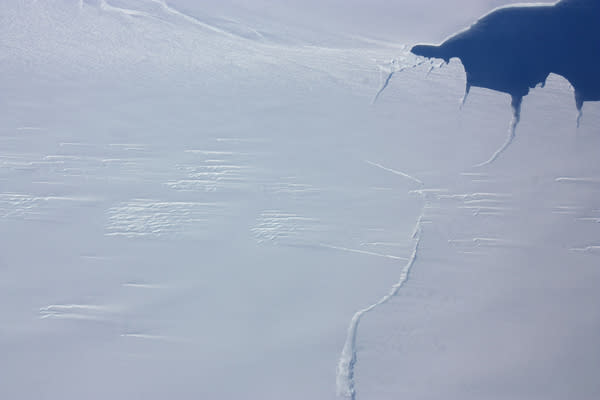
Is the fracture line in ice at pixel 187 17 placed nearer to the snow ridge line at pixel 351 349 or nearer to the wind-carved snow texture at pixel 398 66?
the wind-carved snow texture at pixel 398 66

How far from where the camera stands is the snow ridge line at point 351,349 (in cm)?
128

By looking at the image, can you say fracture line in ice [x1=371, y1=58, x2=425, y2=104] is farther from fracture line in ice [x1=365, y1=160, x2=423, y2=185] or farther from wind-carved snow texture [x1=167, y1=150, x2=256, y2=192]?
wind-carved snow texture [x1=167, y1=150, x2=256, y2=192]

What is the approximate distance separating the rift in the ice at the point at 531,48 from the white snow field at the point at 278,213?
56 millimetres

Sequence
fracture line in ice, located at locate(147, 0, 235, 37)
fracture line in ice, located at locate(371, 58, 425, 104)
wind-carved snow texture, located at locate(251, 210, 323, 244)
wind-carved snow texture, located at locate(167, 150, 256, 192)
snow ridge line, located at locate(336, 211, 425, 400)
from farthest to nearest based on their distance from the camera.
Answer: fracture line in ice, located at locate(147, 0, 235, 37), fracture line in ice, located at locate(371, 58, 425, 104), wind-carved snow texture, located at locate(167, 150, 256, 192), wind-carved snow texture, located at locate(251, 210, 323, 244), snow ridge line, located at locate(336, 211, 425, 400)

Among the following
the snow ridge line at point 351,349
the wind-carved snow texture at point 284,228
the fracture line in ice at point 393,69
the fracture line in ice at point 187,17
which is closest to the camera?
the snow ridge line at point 351,349

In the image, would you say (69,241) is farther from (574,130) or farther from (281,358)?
(574,130)

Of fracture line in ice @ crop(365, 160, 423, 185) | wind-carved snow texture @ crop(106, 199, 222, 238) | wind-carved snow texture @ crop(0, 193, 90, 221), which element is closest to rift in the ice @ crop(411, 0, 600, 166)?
fracture line in ice @ crop(365, 160, 423, 185)

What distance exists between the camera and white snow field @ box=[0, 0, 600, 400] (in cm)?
133

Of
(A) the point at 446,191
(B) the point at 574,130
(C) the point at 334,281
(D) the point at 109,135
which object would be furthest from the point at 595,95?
(D) the point at 109,135

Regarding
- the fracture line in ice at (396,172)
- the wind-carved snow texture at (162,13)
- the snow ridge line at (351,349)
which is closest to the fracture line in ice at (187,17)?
the wind-carved snow texture at (162,13)

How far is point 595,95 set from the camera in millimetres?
2078

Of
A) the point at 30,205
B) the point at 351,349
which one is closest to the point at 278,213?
the point at 351,349

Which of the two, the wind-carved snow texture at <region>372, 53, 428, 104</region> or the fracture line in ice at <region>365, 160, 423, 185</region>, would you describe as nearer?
the fracture line in ice at <region>365, 160, 423, 185</region>

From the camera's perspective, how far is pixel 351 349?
137 cm
